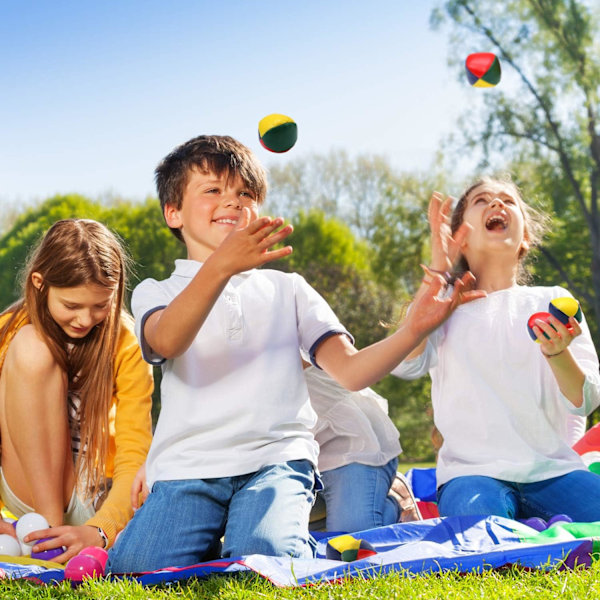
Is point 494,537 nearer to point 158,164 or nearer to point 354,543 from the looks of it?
point 354,543

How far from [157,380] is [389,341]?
46.1ft

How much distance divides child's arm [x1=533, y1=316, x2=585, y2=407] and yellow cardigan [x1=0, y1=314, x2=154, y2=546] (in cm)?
176

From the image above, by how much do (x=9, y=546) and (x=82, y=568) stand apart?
69cm

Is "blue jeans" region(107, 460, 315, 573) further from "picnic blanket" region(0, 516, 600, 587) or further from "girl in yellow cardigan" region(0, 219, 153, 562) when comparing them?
"girl in yellow cardigan" region(0, 219, 153, 562)

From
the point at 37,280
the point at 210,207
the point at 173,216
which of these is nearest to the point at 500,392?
the point at 210,207

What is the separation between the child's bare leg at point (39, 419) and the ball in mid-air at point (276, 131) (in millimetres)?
1350

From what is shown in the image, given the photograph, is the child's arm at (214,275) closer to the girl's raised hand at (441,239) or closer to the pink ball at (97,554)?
the pink ball at (97,554)

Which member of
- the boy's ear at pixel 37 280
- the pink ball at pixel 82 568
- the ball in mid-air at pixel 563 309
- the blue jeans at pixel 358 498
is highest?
the boy's ear at pixel 37 280

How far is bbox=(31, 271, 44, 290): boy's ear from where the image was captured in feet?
11.9

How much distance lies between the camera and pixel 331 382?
13.1 ft

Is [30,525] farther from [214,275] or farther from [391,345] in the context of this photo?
[391,345]

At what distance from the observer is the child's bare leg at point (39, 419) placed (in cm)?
338

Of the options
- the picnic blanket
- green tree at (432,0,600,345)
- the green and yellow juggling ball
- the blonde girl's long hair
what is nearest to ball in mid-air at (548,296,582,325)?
the picnic blanket

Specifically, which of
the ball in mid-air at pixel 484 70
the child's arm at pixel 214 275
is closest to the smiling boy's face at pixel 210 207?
the child's arm at pixel 214 275
